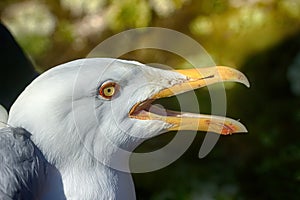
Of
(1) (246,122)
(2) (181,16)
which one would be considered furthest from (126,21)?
(1) (246,122)

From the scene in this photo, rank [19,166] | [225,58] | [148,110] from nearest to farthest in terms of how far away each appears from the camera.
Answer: [19,166], [148,110], [225,58]

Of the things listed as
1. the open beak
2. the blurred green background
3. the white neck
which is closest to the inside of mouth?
the open beak

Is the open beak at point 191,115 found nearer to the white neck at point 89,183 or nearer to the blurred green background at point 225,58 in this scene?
the white neck at point 89,183

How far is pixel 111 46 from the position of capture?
2836mm

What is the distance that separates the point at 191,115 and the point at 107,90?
0.67 feet

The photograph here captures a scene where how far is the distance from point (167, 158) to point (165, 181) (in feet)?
0.89

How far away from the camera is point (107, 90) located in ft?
4.89

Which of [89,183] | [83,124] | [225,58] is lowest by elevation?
[225,58]

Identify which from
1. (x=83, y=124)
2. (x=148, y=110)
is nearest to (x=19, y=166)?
(x=83, y=124)

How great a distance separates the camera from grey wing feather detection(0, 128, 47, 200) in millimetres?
1400

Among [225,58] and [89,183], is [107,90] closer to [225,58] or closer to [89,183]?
[89,183]

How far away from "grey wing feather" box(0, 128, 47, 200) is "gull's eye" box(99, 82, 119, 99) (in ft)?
0.52

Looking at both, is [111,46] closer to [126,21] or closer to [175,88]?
[126,21]

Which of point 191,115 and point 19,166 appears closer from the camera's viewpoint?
point 19,166
